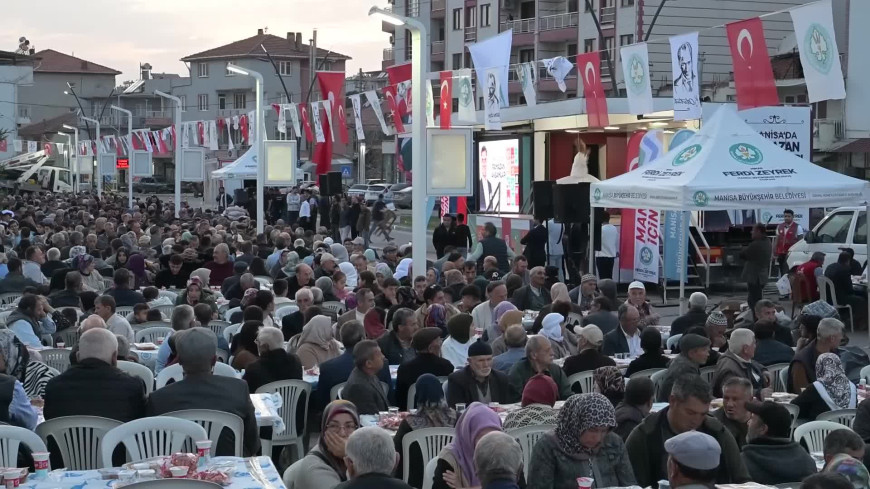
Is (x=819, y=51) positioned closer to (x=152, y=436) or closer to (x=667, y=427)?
(x=667, y=427)

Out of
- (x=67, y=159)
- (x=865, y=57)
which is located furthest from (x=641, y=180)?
(x=67, y=159)

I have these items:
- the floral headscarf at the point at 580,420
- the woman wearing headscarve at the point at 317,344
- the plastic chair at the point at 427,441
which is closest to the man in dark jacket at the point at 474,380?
the plastic chair at the point at 427,441

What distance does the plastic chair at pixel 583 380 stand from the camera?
31.3 feet

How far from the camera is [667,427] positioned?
268 inches

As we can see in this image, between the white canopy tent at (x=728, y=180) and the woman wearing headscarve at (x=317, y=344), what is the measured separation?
19.4ft

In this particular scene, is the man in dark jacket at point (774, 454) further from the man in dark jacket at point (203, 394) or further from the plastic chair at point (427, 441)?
the man in dark jacket at point (203, 394)

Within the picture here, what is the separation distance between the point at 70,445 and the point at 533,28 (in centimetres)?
5938

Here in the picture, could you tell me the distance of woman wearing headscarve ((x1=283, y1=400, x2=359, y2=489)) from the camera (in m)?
6.04

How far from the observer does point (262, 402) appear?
8883 millimetres

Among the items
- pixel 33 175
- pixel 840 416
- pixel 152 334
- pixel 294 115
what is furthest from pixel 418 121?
pixel 33 175

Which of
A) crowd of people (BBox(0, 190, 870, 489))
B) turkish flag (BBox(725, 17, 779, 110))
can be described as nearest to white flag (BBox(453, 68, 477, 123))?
crowd of people (BBox(0, 190, 870, 489))

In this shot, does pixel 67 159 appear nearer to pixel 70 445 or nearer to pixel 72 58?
pixel 72 58

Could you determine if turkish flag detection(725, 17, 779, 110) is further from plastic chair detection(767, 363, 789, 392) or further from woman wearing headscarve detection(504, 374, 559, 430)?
woman wearing headscarve detection(504, 374, 559, 430)

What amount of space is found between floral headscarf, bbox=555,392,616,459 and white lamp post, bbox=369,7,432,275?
9.63 metres
